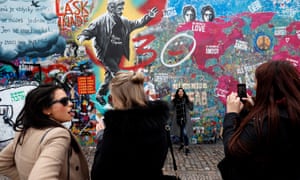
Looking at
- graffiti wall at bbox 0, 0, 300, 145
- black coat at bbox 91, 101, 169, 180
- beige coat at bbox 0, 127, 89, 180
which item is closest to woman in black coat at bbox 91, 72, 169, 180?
black coat at bbox 91, 101, 169, 180

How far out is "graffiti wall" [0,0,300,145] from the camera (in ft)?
31.7

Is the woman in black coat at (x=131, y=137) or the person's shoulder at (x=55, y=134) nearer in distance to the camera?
the person's shoulder at (x=55, y=134)

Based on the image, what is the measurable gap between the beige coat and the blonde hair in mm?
443

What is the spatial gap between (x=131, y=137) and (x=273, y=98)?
3.21 ft

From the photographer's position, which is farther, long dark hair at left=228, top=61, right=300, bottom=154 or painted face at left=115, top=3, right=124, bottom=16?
painted face at left=115, top=3, right=124, bottom=16

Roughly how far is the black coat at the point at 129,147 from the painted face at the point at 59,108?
379 mm

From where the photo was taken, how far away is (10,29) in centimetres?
956

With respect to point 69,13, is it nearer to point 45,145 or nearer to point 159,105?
point 159,105

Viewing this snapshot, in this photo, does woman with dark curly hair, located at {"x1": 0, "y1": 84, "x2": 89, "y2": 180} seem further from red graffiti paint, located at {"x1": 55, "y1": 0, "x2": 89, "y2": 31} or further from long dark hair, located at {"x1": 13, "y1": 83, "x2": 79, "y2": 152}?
red graffiti paint, located at {"x1": 55, "y1": 0, "x2": 89, "y2": 31}

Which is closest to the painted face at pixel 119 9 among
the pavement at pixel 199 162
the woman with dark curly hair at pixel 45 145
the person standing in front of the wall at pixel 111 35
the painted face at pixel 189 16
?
the person standing in front of the wall at pixel 111 35

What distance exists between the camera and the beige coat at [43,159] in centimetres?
198

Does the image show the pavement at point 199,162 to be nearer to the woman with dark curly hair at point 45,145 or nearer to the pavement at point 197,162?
the pavement at point 197,162

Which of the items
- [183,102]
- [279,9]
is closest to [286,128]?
[183,102]

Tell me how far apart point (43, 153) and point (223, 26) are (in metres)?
8.62
